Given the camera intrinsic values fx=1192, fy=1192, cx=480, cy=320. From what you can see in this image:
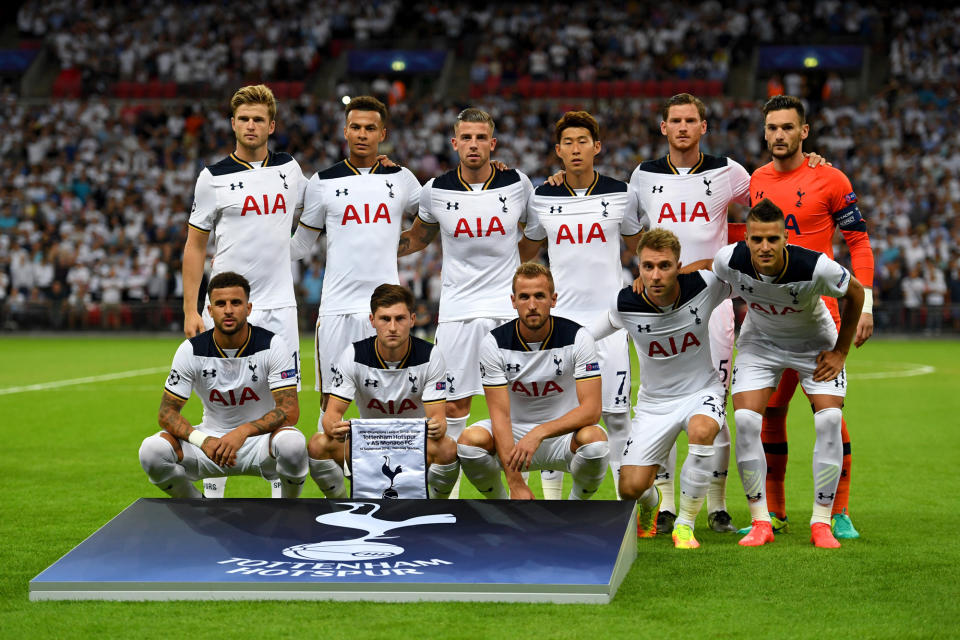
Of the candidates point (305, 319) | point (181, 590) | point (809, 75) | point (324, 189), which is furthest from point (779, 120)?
point (809, 75)

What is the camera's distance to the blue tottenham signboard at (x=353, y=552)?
5156 millimetres

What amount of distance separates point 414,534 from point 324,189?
2671 mm

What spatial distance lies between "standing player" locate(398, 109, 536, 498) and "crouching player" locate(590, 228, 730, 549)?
0.84m

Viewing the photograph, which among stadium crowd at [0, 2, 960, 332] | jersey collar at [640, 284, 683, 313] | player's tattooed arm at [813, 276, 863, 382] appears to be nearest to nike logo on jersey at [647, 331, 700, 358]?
jersey collar at [640, 284, 683, 313]

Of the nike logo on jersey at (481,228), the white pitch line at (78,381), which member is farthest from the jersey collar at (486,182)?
the white pitch line at (78,381)

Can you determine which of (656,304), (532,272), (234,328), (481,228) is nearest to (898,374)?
(481,228)

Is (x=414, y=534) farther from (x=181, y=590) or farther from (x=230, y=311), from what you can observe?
(x=230, y=311)

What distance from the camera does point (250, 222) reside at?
7.28 meters

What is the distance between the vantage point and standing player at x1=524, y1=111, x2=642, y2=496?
7.20 meters

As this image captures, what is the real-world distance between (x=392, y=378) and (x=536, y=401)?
33.0 inches

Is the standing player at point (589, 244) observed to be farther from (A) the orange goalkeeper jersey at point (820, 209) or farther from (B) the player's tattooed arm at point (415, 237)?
(A) the orange goalkeeper jersey at point (820, 209)

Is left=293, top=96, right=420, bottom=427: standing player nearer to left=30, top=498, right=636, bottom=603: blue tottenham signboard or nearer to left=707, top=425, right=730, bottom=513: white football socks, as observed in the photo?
left=30, top=498, right=636, bottom=603: blue tottenham signboard

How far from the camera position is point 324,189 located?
7.49 metres

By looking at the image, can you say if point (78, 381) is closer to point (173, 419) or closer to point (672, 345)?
point (173, 419)
